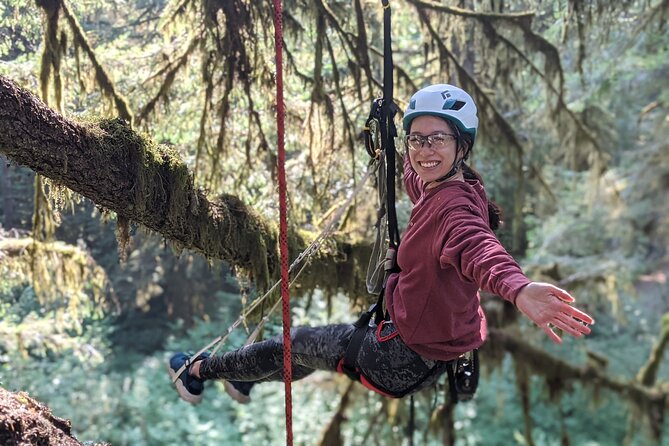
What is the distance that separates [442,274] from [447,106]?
0.59 m

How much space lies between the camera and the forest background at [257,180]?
9.96 ft

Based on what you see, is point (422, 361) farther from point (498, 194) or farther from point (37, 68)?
point (498, 194)

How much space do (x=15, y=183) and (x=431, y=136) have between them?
161 inches

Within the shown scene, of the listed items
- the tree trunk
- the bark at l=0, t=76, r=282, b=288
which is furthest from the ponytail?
the tree trunk

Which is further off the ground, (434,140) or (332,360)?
(434,140)

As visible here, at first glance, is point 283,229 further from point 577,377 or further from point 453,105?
point 577,377

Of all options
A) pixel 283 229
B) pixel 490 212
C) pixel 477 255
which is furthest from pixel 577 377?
pixel 477 255

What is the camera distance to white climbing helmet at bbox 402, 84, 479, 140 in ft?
7.52

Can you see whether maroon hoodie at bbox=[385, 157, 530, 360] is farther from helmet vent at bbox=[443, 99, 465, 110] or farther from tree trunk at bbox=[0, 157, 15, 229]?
tree trunk at bbox=[0, 157, 15, 229]

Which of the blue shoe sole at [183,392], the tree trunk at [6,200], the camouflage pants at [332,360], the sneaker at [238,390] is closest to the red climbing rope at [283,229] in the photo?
the camouflage pants at [332,360]

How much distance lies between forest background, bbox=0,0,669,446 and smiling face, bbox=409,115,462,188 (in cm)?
98

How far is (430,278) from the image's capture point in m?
2.16

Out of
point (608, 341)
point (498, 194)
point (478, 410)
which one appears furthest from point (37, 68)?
point (608, 341)

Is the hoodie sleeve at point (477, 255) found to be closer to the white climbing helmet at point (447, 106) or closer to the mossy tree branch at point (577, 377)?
the white climbing helmet at point (447, 106)
